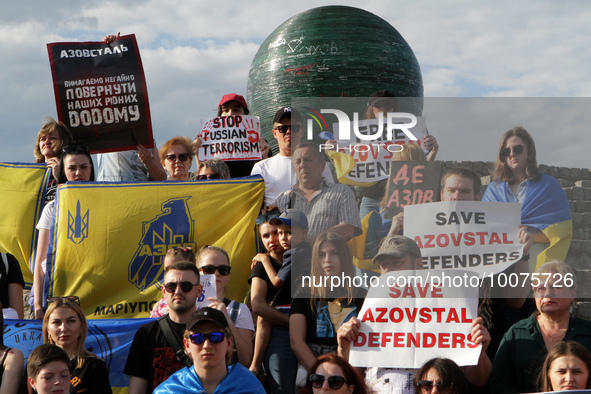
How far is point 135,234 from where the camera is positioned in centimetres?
780

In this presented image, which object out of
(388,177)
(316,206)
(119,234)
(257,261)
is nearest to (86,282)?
(119,234)

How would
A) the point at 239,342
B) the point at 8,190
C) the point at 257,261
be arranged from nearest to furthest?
1. the point at 239,342
2. the point at 257,261
3. the point at 8,190

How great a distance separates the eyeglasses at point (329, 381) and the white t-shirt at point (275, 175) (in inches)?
126

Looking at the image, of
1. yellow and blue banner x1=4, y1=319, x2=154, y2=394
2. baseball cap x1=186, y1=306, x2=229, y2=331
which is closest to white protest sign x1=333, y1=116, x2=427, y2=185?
yellow and blue banner x1=4, y1=319, x2=154, y2=394

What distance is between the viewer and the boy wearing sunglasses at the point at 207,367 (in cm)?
523

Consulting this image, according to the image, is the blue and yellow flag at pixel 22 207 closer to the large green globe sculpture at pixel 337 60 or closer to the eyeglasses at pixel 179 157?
the eyeglasses at pixel 179 157

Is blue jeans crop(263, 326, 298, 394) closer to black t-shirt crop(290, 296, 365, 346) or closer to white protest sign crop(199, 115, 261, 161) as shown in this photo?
black t-shirt crop(290, 296, 365, 346)

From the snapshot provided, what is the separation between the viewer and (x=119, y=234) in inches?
307

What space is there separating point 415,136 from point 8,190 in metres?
4.55

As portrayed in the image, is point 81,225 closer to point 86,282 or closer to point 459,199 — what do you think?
point 86,282

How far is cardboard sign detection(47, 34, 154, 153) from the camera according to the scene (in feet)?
29.9

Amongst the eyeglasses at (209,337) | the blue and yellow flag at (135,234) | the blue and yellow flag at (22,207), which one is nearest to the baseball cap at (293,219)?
the blue and yellow flag at (135,234)

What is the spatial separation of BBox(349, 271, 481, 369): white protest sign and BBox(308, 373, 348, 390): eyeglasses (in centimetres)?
37

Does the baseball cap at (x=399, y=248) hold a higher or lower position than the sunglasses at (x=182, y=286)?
higher
